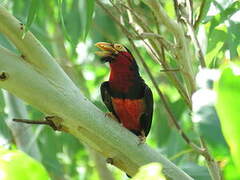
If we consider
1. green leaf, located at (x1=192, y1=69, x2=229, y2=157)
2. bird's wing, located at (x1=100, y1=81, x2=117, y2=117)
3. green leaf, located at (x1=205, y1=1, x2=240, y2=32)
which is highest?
green leaf, located at (x1=192, y1=69, x2=229, y2=157)

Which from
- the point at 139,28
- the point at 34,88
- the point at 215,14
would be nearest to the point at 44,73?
the point at 34,88

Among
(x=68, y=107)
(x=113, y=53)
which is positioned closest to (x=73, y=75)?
(x=113, y=53)

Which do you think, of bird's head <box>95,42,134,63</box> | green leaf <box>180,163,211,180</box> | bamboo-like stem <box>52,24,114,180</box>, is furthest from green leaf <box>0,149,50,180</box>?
bamboo-like stem <box>52,24,114,180</box>

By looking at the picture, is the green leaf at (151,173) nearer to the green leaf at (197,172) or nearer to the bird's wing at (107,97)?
the green leaf at (197,172)

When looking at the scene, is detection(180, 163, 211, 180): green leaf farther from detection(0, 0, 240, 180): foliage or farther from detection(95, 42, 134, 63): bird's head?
detection(95, 42, 134, 63): bird's head

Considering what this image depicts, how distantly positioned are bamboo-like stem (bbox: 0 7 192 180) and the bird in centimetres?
184

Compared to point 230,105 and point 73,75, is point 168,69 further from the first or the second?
point 73,75

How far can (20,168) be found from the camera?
0.92 meters

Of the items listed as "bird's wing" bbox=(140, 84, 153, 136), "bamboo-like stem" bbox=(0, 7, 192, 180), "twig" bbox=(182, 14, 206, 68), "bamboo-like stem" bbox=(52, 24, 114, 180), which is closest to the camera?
"bamboo-like stem" bbox=(0, 7, 192, 180)

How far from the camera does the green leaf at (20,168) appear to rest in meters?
0.92

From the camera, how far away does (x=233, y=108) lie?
0.95 m

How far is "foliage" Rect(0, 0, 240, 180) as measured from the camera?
3.17ft

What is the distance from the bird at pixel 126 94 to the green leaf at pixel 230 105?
9.83ft

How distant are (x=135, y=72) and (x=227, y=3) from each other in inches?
45.5
